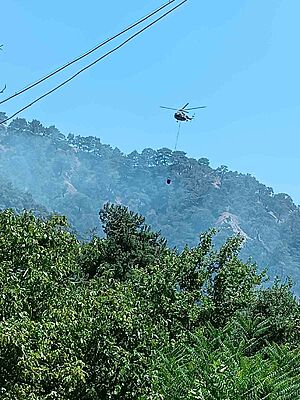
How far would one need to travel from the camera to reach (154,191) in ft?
333

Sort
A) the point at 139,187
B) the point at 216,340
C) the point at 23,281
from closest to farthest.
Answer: the point at 23,281, the point at 216,340, the point at 139,187

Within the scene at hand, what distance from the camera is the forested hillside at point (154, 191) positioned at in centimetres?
9119

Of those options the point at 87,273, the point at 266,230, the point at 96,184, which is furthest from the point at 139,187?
the point at 87,273

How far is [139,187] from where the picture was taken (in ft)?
342

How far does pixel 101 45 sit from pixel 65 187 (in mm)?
102542

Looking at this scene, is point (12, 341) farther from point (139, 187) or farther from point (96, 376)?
point (139, 187)

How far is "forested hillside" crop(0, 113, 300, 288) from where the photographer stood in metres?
91.2

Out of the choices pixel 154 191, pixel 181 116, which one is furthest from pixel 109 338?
pixel 154 191

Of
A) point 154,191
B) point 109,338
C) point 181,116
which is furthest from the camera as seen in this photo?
point 154,191

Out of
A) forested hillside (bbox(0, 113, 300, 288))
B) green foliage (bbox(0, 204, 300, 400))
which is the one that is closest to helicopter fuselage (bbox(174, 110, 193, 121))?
green foliage (bbox(0, 204, 300, 400))

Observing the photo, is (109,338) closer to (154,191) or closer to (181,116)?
(181,116)

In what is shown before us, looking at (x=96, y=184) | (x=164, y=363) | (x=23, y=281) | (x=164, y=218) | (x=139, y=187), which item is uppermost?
(x=96, y=184)

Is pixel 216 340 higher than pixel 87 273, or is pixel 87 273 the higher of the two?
pixel 87 273

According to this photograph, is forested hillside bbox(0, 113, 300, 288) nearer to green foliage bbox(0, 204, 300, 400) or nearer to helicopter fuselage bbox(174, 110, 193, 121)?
green foliage bbox(0, 204, 300, 400)
